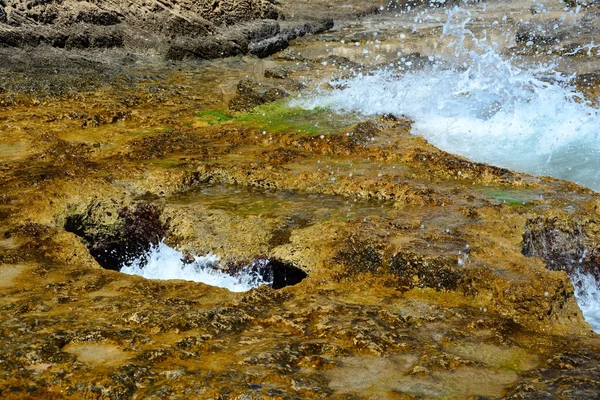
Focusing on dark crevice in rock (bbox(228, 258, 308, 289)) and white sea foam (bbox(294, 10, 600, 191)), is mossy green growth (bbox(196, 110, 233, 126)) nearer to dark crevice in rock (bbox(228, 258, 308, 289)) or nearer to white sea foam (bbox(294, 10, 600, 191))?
white sea foam (bbox(294, 10, 600, 191))

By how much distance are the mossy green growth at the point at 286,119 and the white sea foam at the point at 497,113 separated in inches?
12.8

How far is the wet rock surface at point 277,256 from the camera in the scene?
11.0 ft

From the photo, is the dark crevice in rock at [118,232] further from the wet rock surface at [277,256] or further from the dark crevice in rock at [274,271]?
the dark crevice in rock at [274,271]

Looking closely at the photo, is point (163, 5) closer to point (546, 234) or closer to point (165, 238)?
point (165, 238)

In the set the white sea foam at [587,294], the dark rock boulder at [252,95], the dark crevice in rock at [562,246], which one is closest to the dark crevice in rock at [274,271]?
the dark crevice in rock at [562,246]

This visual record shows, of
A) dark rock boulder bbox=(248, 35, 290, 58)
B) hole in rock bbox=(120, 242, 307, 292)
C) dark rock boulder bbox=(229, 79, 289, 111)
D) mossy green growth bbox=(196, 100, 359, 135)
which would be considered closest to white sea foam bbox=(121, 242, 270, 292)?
hole in rock bbox=(120, 242, 307, 292)

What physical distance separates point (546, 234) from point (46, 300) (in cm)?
360

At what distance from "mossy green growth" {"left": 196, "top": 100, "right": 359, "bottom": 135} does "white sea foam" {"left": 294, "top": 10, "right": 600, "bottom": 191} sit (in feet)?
1.07

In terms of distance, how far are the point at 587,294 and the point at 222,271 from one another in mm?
2682

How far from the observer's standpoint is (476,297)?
Answer: 4348mm

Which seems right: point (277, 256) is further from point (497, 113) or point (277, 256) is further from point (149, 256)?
point (497, 113)

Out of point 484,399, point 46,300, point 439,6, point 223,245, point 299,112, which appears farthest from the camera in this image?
point 439,6

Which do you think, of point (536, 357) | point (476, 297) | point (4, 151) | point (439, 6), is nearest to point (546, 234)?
point (476, 297)

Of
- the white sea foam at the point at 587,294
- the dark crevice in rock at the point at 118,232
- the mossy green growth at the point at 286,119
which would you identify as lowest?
the dark crevice in rock at the point at 118,232
